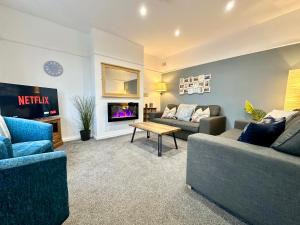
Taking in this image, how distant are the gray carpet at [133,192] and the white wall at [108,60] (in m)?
1.06

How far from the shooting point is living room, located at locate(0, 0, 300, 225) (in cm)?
91

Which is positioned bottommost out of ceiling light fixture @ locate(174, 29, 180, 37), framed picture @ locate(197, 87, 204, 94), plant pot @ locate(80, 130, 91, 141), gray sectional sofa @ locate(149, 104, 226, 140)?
plant pot @ locate(80, 130, 91, 141)

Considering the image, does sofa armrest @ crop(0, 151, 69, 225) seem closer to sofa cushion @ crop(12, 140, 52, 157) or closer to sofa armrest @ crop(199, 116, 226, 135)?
sofa cushion @ crop(12, 140, 52, 157)

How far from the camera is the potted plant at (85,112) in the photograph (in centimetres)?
322

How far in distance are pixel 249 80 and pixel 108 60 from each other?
11.5 feet

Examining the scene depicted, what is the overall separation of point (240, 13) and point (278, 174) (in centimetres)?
298

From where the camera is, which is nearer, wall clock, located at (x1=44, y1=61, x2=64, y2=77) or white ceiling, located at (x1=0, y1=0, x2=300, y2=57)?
white ceiling, located at (x1=0, y1=0, x2=300, y2=57)

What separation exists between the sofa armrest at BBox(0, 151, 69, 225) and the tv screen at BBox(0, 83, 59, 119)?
2222mm

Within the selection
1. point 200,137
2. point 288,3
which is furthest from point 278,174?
point 288,3

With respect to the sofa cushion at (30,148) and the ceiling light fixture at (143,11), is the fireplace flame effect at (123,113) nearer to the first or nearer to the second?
the sofa cushion at (30,148)

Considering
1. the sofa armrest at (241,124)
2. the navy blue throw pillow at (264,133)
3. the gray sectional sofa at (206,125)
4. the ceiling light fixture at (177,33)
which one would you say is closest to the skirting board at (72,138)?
the gray sectional sofa at (206,125)

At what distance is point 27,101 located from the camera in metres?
2.38

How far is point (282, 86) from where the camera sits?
2.61 meters

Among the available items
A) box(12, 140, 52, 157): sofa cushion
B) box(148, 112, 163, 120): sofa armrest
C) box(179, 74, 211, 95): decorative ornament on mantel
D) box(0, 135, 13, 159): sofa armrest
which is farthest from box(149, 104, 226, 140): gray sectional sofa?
box(0, 135, 13, 159): sofa armrest
